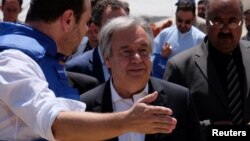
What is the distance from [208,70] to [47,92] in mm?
1839

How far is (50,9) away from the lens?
2.10m

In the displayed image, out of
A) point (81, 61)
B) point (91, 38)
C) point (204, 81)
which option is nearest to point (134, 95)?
point (204, 81)

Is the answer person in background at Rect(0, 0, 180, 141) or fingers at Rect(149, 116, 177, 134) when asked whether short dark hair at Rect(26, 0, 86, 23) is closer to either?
person in background at Rect(0, 0, 180, 141)

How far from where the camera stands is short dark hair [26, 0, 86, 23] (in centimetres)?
211

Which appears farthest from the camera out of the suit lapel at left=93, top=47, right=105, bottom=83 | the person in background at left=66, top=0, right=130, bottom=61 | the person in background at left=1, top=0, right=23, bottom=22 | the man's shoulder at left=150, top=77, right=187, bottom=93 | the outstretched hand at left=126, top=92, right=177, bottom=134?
the person in background at left=1, top=0, right=23, bottom=22

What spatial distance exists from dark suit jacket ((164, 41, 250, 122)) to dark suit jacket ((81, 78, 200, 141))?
487 millimetres

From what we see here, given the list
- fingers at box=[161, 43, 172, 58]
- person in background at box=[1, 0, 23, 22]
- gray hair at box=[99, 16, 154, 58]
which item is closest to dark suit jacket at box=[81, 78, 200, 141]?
gray hair at box=[99, 16, 154, 58]

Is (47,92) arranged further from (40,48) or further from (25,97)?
(40,48)

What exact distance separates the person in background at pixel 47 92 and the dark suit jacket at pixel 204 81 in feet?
4.51

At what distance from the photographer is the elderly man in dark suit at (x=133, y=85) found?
2746 mm

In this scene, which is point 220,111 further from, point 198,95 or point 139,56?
point 139,56

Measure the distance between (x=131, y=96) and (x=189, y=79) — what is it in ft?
2.34

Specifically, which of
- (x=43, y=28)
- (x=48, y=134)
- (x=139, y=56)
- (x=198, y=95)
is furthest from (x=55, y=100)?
(x=198, y=95)

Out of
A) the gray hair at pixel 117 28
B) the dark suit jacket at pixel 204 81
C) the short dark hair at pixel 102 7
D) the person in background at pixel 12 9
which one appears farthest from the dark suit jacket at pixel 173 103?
the person in background at pixel 12 9
